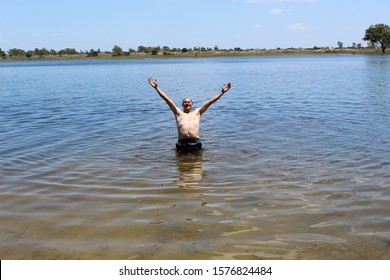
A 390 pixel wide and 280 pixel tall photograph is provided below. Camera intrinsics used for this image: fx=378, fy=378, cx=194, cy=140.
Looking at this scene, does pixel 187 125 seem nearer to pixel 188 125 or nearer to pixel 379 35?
pixel 188 125

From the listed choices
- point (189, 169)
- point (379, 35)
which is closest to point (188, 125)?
point (189, 169)

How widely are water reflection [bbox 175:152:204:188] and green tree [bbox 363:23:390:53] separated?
402ft

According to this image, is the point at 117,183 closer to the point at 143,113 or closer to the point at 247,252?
→ the point at 247,252

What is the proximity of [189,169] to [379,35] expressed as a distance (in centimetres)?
12520

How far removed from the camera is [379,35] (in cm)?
11575

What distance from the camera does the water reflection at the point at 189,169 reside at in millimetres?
7946

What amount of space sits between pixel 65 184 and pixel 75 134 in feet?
20.0

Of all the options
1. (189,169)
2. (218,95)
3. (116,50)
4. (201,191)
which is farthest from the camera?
(116,50)

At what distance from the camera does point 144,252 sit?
5.04m

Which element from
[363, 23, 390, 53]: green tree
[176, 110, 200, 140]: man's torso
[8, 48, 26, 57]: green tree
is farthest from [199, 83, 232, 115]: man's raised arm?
[8, 48, 26, 57]: green tree

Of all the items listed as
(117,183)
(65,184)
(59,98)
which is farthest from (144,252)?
(59,98)

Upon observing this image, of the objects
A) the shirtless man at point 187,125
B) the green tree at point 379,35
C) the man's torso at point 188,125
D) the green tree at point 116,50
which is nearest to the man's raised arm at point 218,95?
the shirtless man at point 187,125

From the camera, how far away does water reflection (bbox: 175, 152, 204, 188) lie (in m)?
7.95

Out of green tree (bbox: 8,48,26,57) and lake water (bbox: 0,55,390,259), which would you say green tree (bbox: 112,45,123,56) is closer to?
green tree (bbox: 8,48,26,57)
